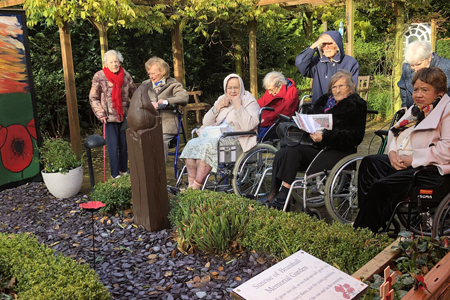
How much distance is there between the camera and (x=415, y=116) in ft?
9.80

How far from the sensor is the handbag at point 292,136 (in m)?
3.63

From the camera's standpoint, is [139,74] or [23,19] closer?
[23,19]

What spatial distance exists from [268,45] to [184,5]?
5.28m

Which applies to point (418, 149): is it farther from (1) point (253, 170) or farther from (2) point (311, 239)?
(1) point (253, 170)

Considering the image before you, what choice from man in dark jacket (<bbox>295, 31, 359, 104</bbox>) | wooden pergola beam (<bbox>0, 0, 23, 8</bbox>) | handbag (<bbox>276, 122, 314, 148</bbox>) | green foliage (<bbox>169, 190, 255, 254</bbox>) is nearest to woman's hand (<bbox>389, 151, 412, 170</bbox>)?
handbag (<bbox>276, 122, 314, 148</bbox>)

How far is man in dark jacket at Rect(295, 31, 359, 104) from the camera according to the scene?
4.08m

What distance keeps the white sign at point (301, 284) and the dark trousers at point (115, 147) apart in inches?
142

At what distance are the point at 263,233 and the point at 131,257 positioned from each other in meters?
0.95

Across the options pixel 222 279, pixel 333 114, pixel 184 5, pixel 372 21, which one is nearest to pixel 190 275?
pixel 222 279

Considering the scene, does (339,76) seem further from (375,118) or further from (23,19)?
(375,118)

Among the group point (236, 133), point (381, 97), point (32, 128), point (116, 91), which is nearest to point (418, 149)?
point (236, 133)

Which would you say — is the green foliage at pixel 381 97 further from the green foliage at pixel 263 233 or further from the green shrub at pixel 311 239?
the green shrub at pixel 311 239

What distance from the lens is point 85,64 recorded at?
888cm

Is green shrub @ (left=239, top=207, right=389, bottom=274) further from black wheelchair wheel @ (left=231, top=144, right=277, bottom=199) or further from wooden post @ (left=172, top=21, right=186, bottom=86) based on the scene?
wooden post @ (left=172, top=21, right=186, bottom=86)
